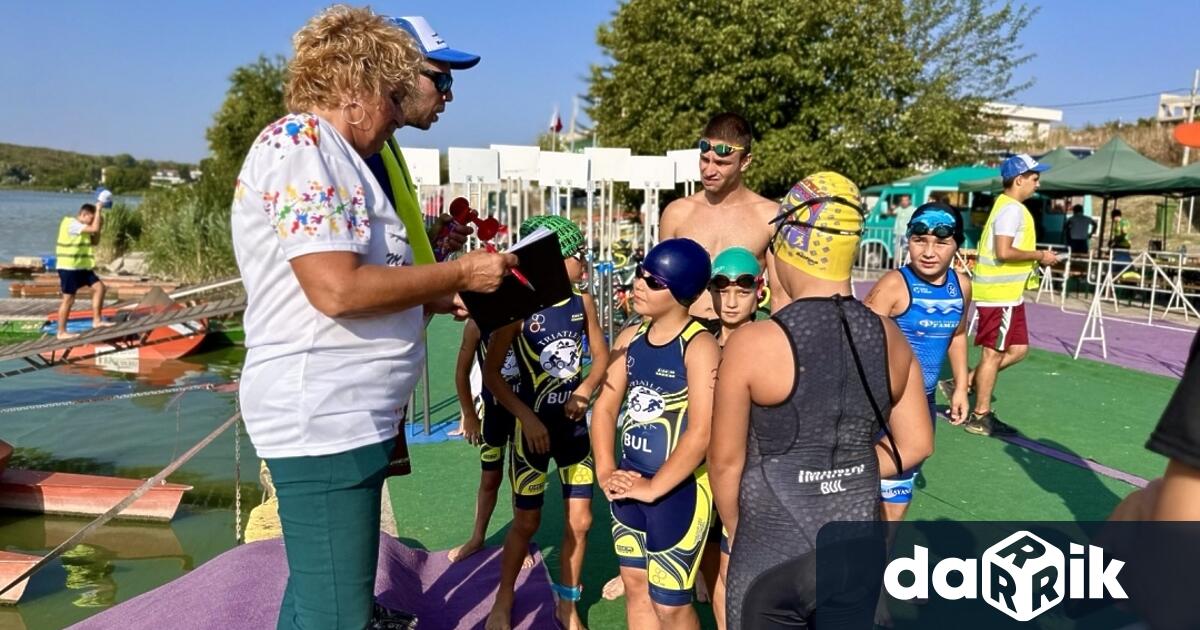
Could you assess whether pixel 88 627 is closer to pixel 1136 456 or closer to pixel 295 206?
pixel 295 206

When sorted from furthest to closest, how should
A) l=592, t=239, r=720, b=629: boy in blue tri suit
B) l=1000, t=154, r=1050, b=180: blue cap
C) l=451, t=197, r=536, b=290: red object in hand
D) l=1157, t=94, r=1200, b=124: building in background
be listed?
l=1157, t=94, r=1200, b=124: building in background → l=1000, t=154, r=1050, b=180: blue cap → l=451, t=197, r=536, b=290: red object in hand → l=592, t=239, r=720, b=629: boy in blue tri suit

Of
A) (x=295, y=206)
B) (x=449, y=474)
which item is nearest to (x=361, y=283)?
(x=295, y=206)

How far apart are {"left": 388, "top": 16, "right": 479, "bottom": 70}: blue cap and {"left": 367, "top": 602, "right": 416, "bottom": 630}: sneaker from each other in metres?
2.03

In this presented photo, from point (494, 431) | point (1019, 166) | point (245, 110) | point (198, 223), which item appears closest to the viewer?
point (494, 431)

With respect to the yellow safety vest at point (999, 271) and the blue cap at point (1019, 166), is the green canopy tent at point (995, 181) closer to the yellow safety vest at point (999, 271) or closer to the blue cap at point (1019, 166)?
the yellow safety vest at point (999, 271)

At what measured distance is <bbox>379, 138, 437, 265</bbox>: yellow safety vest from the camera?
2.07m

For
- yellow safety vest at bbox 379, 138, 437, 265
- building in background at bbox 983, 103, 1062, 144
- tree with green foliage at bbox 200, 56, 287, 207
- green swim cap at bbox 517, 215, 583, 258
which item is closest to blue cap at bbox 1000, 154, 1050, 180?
green swim cap at bbox 517, 215, 583, 258

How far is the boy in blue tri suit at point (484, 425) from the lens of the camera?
3.70 metres

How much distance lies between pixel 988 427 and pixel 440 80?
19.8 ft

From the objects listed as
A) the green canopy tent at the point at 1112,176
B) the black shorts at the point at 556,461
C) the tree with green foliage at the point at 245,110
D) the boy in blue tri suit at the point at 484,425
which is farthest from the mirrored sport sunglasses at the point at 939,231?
the tree with green foliage at the point at 245,110

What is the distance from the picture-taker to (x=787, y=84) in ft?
66.4

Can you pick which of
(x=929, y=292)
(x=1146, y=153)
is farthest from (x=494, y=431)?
(x=1146, y=153)

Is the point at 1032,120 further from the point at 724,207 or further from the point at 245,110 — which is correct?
the point at 724,207

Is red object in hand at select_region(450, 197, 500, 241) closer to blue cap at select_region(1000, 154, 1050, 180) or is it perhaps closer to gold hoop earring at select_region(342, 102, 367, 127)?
gold hoop earring at select_region(342, 102, 367, 127)
